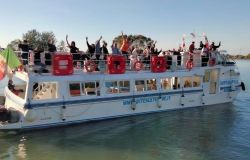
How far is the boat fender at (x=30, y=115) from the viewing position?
1689 centimetres

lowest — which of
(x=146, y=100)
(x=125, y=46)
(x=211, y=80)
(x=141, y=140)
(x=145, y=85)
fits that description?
(x=141, y=140)

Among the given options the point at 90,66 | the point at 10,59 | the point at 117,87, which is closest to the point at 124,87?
the point at 117,87

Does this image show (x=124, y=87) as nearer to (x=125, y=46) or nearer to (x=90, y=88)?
(x=90, y=88)

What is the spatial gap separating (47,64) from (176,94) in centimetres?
841

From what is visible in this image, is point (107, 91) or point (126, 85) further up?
point (126, 85)

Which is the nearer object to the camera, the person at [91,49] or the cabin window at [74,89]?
the cabin window at [74,89]

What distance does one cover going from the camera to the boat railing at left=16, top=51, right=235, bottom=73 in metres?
17.8

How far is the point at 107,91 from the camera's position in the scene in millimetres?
19703

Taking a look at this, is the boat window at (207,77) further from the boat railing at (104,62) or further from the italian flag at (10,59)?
the italian flag at (10,59)

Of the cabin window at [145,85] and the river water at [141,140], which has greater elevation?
the cabin window at [145,85]

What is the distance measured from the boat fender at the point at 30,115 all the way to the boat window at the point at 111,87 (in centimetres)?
441

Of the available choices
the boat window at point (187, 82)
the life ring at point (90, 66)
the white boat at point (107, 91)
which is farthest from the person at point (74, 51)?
the boat window at point (187, 82)

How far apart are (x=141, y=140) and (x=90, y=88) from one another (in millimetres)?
4387

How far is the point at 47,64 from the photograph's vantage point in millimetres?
18766
